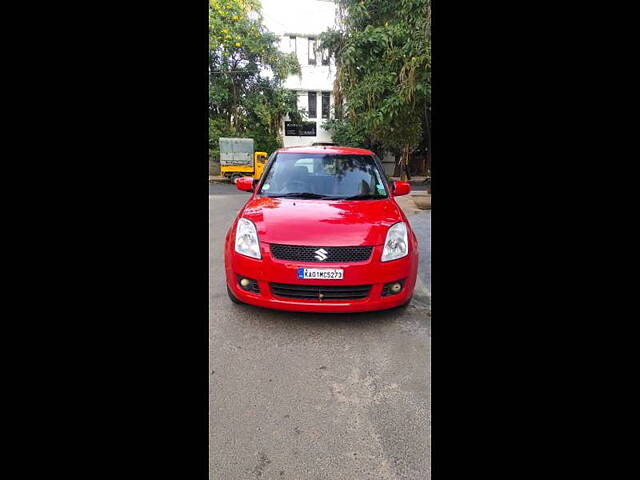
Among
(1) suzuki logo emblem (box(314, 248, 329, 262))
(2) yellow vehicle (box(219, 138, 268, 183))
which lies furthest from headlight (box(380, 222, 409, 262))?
(2) yellow vehicle (box(219, 138, 268, 183))

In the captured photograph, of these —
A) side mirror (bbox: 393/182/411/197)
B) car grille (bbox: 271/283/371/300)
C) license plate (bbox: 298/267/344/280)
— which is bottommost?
car grille (bbox: 271/283/371/300)

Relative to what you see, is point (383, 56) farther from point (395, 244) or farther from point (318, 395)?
point (318, 395)

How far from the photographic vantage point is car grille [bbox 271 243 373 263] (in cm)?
297

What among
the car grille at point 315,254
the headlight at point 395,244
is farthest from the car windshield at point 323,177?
the car grille at point 315,254

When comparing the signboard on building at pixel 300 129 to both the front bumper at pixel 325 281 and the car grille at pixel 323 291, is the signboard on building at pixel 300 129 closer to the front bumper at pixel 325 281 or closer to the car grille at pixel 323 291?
the front bumper at pixel 325 281

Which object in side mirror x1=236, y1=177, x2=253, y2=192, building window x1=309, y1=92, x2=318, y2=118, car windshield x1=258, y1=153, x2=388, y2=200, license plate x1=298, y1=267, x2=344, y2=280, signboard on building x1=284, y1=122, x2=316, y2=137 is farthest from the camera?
building window x1=309, y1=92, x2=318, y2=118

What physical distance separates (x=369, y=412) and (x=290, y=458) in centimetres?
54

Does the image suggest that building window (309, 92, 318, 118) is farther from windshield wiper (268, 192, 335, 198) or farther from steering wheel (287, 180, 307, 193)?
windshield wiper (268, 192, 335, 198)

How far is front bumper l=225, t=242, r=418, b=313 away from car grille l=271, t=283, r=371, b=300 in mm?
32

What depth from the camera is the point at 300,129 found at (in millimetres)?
23922

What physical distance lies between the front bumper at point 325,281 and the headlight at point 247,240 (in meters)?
0.05

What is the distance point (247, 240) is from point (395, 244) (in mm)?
1231

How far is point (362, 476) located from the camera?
1.65 meters
